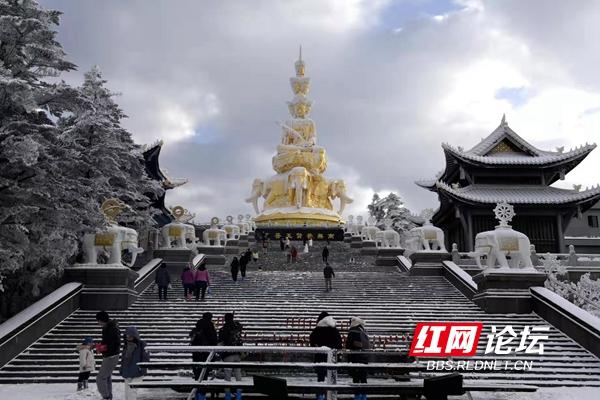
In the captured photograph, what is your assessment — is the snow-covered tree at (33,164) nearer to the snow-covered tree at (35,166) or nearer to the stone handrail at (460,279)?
the snow-covered tree at (35,166)

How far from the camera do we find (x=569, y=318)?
43.1 ft

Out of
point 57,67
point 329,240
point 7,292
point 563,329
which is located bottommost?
point 563,329

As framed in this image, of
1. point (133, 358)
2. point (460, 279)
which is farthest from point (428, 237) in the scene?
point (133, 358)

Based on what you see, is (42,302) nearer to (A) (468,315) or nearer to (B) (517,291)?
(A) (468,315)

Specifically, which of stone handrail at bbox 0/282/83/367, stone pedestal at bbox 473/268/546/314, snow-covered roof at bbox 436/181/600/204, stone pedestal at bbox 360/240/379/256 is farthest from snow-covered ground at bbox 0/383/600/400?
snow-covered roof at bbox 436/181/600/204

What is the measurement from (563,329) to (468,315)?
234cm

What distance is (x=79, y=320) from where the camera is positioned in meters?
14.3

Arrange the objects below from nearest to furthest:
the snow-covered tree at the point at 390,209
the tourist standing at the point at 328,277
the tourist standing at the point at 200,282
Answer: the tourist standing at the point at 200,282
the tourist standing at the point at 328,277
the snow-covered tree at the point at 390,209

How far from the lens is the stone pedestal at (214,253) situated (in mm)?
24697

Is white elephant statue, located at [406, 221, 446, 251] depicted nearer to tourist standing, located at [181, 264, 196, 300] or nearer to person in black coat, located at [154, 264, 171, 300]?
tourist standing, located at [181, 264, 196, 300]

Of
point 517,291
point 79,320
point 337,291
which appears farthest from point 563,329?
point 79,320

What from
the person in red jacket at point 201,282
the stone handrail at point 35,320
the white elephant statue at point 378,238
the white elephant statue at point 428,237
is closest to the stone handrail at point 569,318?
the white elephant statue at point 428,237

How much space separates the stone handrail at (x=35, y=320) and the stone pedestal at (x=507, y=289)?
9.96 meters

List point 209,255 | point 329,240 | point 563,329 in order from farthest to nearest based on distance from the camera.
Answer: point 329,240, point 209,255, point 563,329
